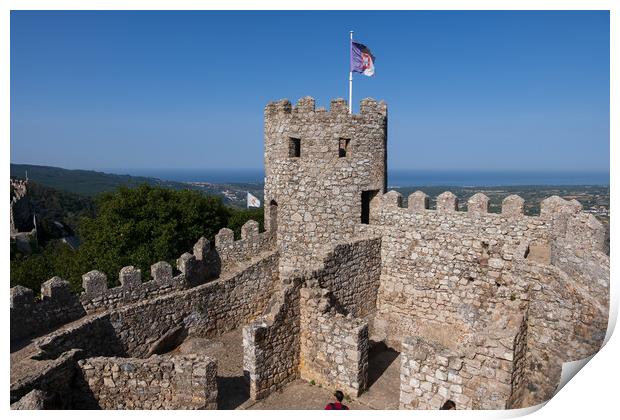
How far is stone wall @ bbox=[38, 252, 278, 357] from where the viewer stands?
826 centimetres

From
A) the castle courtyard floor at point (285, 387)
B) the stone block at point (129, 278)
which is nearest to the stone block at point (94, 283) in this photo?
the stone block at point (129, 278)

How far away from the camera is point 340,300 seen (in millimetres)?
9953

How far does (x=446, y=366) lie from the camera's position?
6.20 meters

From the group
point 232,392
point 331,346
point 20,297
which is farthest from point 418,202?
point 20,297

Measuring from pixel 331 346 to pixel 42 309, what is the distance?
5.39 metres

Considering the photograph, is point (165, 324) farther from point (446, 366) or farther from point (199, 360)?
point (446, 366)

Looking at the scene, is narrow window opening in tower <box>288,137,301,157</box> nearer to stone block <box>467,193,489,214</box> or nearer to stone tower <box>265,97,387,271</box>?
stone tower <box>265,97,387,271</box>

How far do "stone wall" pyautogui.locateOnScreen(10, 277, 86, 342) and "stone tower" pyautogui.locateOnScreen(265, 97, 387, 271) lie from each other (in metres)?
5.10

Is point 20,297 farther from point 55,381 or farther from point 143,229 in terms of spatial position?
point 143,229

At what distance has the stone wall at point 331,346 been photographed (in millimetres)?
7953

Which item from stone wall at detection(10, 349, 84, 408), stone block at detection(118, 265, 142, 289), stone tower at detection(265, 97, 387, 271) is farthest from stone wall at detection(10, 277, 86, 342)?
stone tower at detection(265, 97, 387, 271)

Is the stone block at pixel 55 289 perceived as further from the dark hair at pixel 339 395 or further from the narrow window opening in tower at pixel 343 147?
the narrow window opening in tower at pixel 343 147

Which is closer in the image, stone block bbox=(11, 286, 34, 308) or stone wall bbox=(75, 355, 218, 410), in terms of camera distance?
stone wall bbox=(75, 355, 218, 410)

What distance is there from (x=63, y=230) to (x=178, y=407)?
155ft
